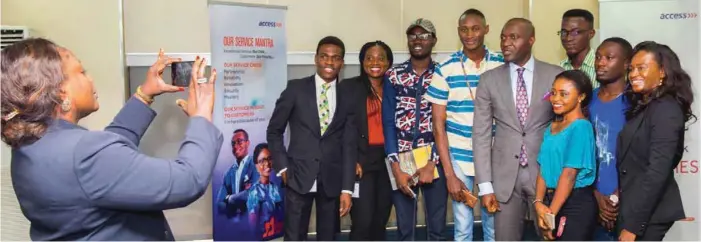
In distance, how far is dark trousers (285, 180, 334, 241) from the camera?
13.3 ft

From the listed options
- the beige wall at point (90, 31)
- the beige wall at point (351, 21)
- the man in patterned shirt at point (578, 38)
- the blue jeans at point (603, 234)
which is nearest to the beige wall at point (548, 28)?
the beige wall at point (351, 21)

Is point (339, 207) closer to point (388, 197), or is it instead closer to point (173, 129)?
point (388, 197)

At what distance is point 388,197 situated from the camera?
4137mm

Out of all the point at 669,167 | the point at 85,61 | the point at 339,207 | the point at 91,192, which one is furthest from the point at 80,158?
the point at 85,61

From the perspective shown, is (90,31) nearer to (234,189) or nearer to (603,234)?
(234,189)

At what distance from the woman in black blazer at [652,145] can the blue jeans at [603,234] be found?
0.32 meters

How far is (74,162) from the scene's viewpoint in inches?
57.9

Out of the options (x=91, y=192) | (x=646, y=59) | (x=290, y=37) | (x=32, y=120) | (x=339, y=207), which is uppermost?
(x=290, y=37)

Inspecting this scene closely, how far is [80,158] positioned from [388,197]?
284cm

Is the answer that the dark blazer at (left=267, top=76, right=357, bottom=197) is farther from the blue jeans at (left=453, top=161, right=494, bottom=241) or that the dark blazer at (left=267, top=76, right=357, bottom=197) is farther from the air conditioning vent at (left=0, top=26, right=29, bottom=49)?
the air conditioning vent at (left=0, top=26, right=29, bottom=49)

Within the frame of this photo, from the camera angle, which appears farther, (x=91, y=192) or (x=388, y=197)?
(x=388, y=197)

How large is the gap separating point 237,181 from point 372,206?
1012mm

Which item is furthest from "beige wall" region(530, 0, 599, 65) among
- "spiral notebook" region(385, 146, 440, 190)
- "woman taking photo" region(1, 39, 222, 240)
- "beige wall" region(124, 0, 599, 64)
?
"woman taking photo" region(1, 39, 222, 240)

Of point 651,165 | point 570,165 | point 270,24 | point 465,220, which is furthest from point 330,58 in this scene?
point 651,165
